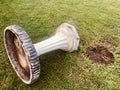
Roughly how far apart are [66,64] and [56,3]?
4.55ft

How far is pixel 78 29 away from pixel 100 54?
1.78ft

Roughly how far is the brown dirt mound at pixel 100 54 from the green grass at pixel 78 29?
56mm

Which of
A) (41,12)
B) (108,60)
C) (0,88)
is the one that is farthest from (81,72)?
(41,12)

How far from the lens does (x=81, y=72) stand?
2.37 metres

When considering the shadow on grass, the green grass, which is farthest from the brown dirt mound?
the shadow on grass

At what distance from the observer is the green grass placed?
225 centimetres

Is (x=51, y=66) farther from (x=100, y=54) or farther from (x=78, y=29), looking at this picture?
(x=78, y=29)

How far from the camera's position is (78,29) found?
2943 mm

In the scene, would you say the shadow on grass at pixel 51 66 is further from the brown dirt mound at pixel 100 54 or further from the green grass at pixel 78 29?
the brown dirt mound at pixel 100 54

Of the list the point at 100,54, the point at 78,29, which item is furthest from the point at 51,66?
the point at 78,29

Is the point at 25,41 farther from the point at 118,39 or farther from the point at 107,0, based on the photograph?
the point at 107,0

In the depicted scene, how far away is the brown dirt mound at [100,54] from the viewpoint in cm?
248

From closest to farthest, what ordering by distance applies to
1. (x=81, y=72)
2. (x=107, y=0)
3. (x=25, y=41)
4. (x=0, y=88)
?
1. (x=25, y=41)
2. (x=0, y=88)
3. (x=81, y=72)
4. (x=107, y=0)

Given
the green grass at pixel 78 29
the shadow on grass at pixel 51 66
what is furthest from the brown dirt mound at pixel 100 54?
the shadow on grass at pixel 51 66
